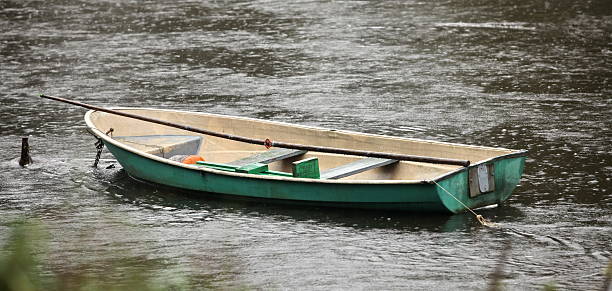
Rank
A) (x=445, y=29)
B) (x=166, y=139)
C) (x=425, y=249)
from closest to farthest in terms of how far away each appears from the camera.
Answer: (x=425, y=249) → (x=166, y=139) → (x=445, y=29)

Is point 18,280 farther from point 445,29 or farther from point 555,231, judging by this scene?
point 445,29

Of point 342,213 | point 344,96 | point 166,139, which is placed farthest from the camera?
point 344,96

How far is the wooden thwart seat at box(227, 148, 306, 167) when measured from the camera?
40.2 feet

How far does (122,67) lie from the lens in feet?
68.4

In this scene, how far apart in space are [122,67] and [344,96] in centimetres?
543

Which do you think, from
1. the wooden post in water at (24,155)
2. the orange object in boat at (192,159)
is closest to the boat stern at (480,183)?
the orange object in boat at (192,159)

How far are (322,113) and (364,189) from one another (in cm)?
552

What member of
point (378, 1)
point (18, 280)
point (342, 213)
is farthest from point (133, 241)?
point (378, 1)

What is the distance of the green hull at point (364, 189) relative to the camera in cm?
1041

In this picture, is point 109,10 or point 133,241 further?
point 109,10

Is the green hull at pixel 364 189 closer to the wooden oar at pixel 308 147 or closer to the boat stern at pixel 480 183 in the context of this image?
the boat stern at pixel 480 183

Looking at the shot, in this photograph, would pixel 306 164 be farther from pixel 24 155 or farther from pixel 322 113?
pixel 322 113

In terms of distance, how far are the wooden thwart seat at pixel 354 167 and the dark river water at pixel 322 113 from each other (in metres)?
0.54

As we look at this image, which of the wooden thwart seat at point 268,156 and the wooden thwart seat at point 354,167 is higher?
the wooden thwart seat at point 268,156
